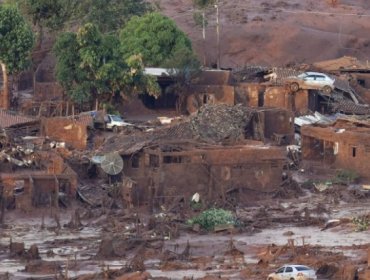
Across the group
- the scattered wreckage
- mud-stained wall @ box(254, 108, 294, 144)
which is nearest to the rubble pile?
the scattered wreckage

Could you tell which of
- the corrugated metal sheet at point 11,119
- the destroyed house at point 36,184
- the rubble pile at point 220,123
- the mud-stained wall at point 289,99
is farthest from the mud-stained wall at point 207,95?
the destroyed house at point 36,184

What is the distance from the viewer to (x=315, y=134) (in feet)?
195

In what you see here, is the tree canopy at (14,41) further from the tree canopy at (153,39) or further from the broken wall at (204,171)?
the broken wall at (204,171)

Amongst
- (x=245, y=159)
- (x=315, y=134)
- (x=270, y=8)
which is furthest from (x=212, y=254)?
(x=270, y=8)

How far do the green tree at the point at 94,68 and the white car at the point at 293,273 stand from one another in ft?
77.7

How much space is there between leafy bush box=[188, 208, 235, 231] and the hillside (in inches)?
1209

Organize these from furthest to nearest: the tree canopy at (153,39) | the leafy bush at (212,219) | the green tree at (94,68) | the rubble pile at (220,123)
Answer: the tree canopy at (153,39) < the green tree at (94,68) < the rubble pile at (220,123) < the leafy bush at (212,219)

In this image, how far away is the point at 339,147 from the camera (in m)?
58.4

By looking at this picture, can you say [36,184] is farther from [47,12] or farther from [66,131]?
[47,12]

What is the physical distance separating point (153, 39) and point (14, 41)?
Answer: 6.75 m

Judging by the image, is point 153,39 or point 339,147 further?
point 153,39

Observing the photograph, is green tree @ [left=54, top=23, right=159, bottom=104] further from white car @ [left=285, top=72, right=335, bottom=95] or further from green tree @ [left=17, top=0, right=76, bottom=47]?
green tree @ [left=17, top=0, right=76, bottom=47]

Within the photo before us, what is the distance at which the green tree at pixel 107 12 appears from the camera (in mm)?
74312

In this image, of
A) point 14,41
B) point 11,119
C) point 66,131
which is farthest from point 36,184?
point 14,41
